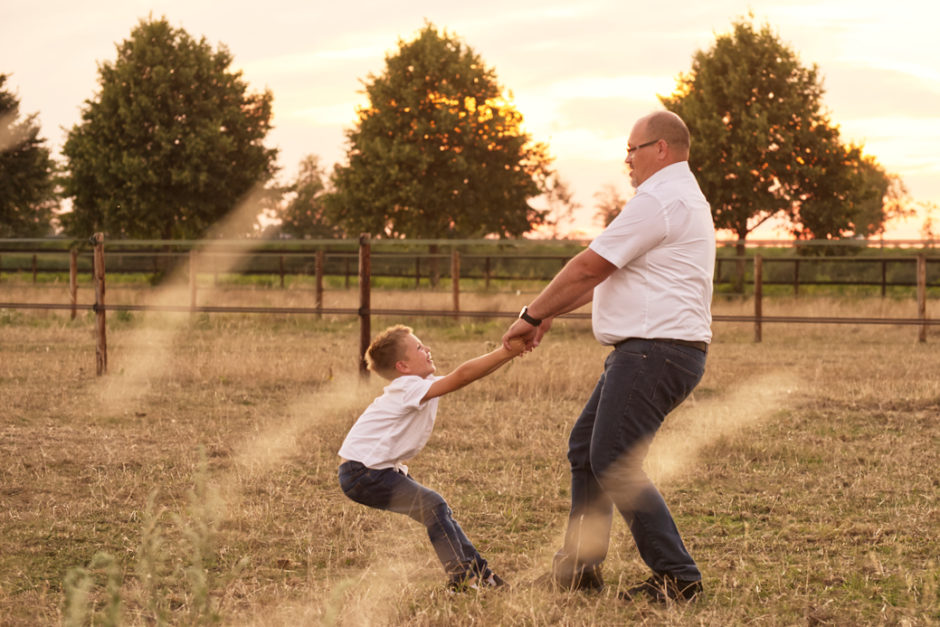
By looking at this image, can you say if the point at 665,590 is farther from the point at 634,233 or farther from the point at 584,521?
the point at 634,233

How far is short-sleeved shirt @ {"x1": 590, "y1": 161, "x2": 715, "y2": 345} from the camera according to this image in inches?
130

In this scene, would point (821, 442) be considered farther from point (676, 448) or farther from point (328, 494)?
point (328, 494)

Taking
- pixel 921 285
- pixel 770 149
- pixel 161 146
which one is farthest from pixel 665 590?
pixel 161 146

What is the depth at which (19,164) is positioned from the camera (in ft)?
103

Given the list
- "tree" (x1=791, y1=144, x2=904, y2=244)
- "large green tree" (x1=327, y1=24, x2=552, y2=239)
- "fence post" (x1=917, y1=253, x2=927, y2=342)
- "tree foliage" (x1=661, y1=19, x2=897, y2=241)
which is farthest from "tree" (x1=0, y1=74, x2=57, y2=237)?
"fence post" (x1=917, y1=253, x2=927, y2=342)

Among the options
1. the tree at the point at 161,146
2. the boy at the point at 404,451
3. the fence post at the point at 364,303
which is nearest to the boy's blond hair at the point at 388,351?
the boy at the point at 404,451

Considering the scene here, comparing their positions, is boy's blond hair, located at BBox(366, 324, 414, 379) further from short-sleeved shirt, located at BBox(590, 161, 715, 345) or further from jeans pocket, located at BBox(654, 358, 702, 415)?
jeans pocket, located at BBox(654, 358, 702, 415)

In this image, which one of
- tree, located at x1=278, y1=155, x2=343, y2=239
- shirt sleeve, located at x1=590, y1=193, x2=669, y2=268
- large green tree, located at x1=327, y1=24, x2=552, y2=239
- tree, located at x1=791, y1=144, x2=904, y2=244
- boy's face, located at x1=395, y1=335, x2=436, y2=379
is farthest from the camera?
tree, located at x1=278, y1=155, x2=343, y2=239

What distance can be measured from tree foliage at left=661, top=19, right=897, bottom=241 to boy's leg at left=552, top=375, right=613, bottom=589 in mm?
21499

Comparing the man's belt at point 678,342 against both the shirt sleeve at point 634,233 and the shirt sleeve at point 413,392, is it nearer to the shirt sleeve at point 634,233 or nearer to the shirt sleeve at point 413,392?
the shirt sleeve at point 634,233

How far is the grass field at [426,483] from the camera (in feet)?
11.6

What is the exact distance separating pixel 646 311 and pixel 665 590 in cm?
105

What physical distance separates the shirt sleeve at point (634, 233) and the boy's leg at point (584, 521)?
0.59m

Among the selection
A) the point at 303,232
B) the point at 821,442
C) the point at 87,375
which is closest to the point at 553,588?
the point at 821,442
